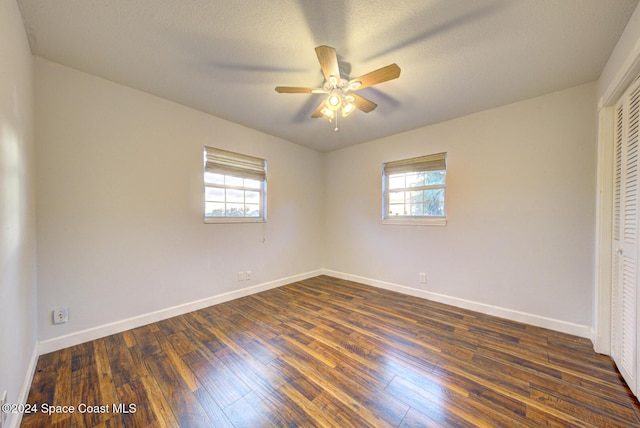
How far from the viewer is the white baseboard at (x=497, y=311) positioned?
2.21m

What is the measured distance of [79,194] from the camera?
2.04 meters

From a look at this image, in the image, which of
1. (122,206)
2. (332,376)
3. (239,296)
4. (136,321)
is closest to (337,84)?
(332,376)

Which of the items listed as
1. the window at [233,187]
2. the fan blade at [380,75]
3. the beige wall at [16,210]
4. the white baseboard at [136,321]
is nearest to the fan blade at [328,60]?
the fan blade at [380,75]

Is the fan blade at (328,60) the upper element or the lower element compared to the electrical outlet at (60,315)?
upper

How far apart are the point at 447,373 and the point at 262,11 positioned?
8.97 feet

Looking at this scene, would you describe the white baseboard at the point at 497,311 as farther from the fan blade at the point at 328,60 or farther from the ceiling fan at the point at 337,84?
the fan blade at the point at 328,60

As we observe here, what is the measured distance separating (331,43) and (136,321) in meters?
3.08

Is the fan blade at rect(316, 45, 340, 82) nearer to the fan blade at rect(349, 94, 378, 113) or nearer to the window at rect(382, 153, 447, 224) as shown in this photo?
the fan blade at rect(349, 94, 378, 113)

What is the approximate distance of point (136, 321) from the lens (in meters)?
2.32

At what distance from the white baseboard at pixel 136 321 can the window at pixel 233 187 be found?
3.24 ft

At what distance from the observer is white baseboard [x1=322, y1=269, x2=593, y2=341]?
221 centimetres

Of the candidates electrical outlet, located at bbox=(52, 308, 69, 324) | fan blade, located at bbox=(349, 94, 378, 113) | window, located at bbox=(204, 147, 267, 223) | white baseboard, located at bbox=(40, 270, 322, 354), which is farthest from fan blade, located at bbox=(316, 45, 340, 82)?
electrical outlet, located at bbox=(52, 308, 69, 324)

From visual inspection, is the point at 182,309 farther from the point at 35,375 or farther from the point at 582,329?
the point at 582,329

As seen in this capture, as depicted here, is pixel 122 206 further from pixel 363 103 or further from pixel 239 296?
pixel 363 103
